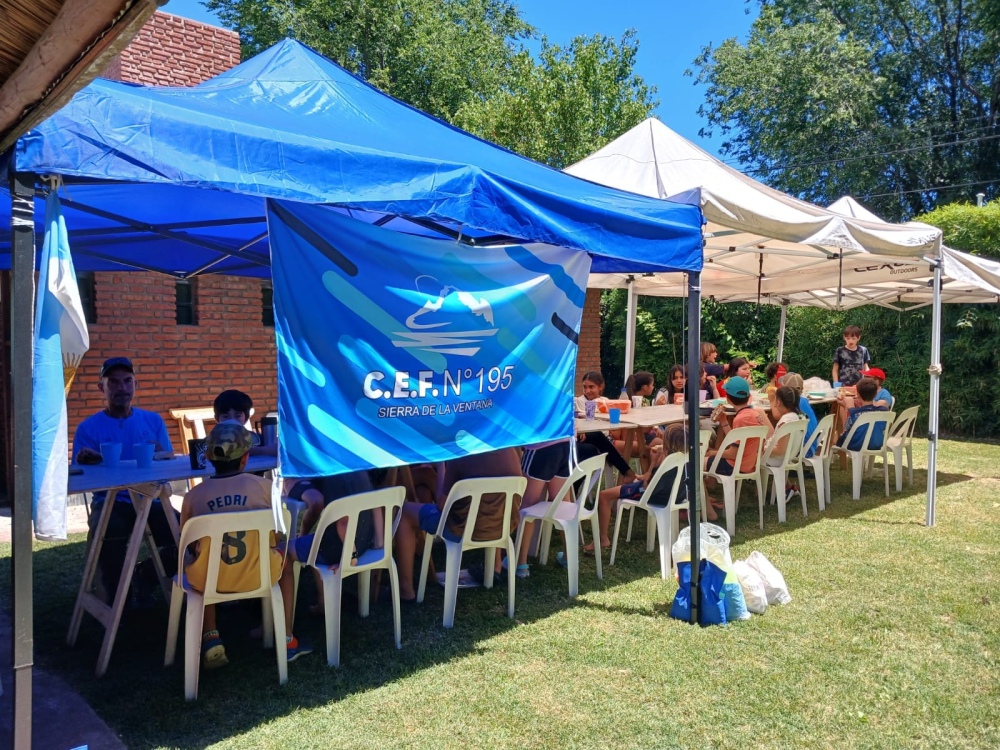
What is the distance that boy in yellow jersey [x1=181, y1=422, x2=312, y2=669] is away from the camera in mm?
3297

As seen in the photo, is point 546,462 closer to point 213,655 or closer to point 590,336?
point 213,655

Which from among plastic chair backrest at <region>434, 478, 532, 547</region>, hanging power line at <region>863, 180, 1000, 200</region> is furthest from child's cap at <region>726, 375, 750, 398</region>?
hanging power line at <region>863, 180, 1000, 200</region>

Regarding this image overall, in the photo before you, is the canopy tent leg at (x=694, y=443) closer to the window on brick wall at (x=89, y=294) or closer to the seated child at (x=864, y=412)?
the seated child at (x=864, y=412)

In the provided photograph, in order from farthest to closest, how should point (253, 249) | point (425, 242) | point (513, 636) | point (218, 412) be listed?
point (253, 249)
point (218, 412)
point (513, 636)
point (425, 242)

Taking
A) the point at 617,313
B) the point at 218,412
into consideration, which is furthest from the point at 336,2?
the point at 218,412

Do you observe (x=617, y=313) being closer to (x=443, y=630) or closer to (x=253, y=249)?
(x=253, y=249)

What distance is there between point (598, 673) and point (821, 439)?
4450 mm

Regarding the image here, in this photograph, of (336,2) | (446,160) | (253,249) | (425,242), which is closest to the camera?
(446,160)

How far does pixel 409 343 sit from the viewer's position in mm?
3521

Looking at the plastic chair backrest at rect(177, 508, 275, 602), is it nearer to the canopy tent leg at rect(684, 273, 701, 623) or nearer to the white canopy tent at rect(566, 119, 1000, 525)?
the canopy tent leg at rect(684, 273, 701, 623)

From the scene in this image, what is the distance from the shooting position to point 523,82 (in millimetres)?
15344

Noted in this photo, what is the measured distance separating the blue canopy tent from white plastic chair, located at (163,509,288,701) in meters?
0.93

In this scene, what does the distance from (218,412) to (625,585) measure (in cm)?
270

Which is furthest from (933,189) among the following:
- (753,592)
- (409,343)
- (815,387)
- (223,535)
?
(223,535)
